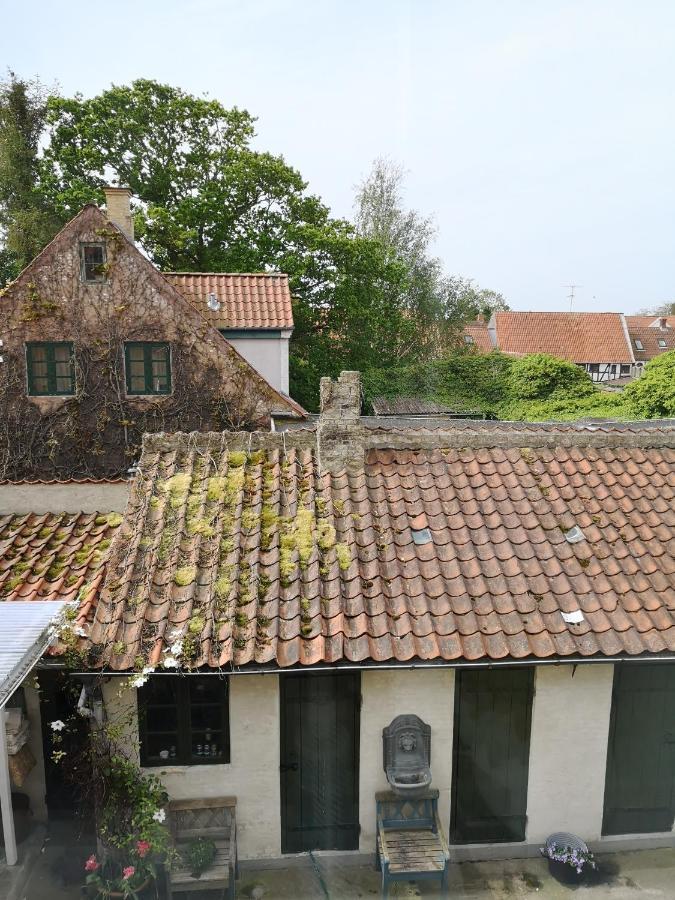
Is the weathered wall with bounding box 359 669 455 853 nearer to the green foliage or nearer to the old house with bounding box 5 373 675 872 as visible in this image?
the old house with bounding box 5 373 675 872

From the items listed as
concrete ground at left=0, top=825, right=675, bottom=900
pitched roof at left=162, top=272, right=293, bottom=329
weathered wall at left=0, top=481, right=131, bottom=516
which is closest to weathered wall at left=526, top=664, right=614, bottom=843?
concrete ground at left=0, top=825, right=675, bottom=900

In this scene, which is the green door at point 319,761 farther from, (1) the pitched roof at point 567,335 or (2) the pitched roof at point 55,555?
(1) the pitched roof at point 567,335

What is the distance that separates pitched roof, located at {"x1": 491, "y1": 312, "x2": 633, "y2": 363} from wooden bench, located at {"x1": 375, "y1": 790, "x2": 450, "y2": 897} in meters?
40.6

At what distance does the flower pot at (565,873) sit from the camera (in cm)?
594

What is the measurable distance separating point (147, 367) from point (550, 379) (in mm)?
19666

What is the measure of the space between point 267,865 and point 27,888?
2.28 meters

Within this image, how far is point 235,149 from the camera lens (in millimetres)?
25594

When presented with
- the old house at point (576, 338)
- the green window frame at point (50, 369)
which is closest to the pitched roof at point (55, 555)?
the green window frame at point (50, 369)

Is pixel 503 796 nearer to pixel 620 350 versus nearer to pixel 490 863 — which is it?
pixel 490 863

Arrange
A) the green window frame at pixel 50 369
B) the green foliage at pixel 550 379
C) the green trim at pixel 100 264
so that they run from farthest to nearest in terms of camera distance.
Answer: the green foliage at pixel 550 379 → the green window frame at pixel 50 369 → the green trim at pixel 100 264

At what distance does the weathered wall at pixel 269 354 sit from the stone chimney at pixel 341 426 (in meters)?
9.90

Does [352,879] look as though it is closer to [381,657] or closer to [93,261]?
[381,657]

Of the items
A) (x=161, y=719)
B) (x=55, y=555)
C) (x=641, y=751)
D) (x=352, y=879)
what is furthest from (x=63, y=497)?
(x=641, y=751)

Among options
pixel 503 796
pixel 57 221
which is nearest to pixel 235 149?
pixel 57 221
